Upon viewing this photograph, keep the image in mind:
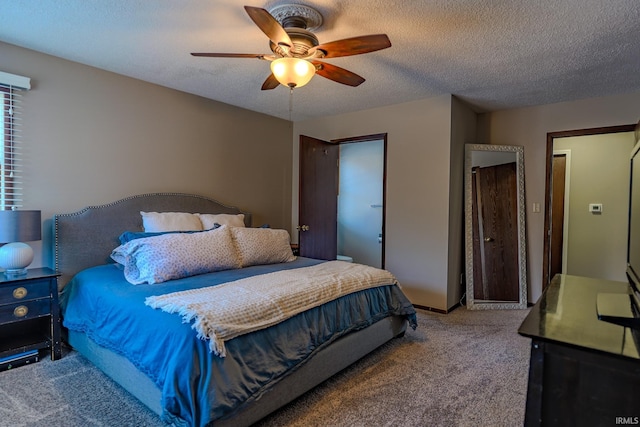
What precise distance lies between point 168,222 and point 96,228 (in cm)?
58

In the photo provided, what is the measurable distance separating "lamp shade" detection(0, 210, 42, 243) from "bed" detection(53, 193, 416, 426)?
35 centimetres

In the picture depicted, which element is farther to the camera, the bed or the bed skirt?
the bed skirt

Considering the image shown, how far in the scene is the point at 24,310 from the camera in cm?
242

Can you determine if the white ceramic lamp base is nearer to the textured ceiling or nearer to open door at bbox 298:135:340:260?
the textured ceiling

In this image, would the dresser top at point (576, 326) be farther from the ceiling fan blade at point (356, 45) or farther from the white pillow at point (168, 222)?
the white pillow at point (168, 222)

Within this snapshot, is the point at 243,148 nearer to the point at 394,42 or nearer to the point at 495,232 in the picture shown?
the point at 394,42

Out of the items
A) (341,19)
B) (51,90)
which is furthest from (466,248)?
(51,90)

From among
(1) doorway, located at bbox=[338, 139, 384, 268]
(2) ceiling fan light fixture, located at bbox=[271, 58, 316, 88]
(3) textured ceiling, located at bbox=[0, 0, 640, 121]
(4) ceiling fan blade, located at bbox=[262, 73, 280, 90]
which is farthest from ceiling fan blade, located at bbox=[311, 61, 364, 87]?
(1) doorway, located at bbox=[338, 139, 384, 268]

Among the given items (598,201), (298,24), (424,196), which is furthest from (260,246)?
(598,201)

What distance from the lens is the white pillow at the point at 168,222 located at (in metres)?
3.22

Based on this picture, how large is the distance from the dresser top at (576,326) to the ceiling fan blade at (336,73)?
1.75m

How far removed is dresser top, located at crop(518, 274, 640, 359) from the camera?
1.04 m

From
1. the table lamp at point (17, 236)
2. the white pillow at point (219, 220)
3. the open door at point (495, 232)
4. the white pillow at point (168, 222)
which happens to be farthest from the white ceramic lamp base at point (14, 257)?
the open door at point (495, 232)

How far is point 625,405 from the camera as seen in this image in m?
1.00
